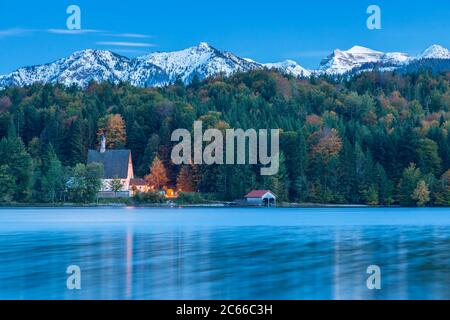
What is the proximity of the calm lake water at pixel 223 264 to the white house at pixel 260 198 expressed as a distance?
62.4m

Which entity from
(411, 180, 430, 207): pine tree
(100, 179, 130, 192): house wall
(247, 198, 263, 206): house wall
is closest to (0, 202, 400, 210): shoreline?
(247, 198, 263, 206): house wall

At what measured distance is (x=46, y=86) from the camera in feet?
534

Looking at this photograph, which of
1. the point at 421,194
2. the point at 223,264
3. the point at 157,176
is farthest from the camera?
the point at 157,176

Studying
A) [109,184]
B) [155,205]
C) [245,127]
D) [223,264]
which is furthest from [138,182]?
[223,264]

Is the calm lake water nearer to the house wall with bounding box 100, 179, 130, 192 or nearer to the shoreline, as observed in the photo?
the shoreline

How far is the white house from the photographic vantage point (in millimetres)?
107562

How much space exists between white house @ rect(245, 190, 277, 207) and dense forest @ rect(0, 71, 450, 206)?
1.26m

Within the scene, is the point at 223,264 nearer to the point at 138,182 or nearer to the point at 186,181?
the point at 186,181

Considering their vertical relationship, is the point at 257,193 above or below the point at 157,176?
below

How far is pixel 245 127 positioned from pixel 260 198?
2143 centimetres

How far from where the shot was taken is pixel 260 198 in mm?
107625

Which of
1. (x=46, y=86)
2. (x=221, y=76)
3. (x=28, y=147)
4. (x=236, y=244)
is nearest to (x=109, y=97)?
(x=46, y=86)

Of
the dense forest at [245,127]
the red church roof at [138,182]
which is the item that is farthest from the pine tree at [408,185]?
the red church roof at [138,182]

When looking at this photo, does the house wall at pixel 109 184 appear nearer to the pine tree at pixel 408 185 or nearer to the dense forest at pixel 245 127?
the dense forest at pixel 245 127
